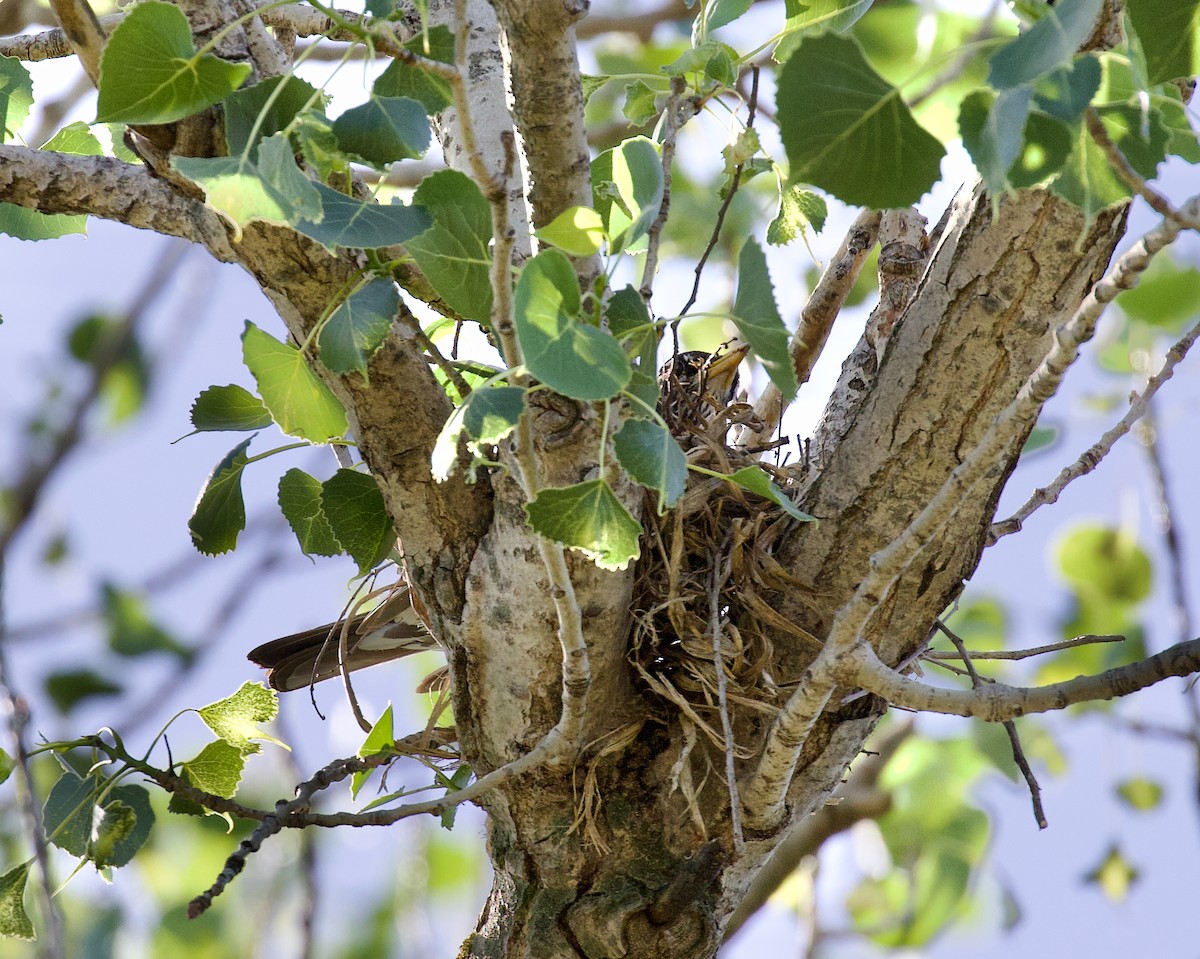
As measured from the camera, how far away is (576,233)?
0.81m

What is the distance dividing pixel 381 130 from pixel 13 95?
0.60 metres

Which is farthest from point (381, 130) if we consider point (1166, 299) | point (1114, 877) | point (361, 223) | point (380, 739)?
point (1114, 877)

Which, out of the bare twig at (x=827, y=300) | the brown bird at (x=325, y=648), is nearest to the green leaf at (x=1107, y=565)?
the bare twig at (x=827, y=300)

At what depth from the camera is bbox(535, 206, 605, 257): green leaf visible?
2.65 feet

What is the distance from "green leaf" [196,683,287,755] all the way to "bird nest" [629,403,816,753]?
1.37 ft

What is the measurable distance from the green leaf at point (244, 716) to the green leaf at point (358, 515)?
21 centimetres

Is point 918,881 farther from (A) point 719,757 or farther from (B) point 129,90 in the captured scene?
(B) point 129,90

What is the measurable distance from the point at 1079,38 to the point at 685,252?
2.01 m

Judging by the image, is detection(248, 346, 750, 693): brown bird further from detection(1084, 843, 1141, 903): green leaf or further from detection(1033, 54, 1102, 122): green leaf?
detection(1084, 843, 1141, 903): green leaf

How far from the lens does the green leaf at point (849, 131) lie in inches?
28.7

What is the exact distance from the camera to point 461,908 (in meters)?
1.82

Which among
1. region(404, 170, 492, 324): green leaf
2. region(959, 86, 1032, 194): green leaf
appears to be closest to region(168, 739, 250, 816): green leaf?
region(404, 170, 492, 324): green leaf

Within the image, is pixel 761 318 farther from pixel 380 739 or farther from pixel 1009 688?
pixel 380 739

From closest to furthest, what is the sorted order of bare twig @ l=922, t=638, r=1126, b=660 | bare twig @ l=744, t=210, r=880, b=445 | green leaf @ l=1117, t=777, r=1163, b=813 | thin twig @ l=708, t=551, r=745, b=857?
thin twig @ l=708, t=551, r=745, b=857 → bare twig @ l=922, t=638, r=1126, b=660 → bare twig @ l=744, t=210, r=880, b=445 → green leaf @ l=1117, t=777, r=1163, b=813
